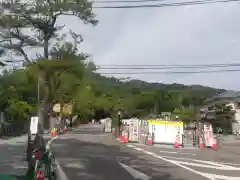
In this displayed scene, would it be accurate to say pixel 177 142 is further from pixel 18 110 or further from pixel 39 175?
pixel 39 175

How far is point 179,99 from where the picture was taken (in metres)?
69.6

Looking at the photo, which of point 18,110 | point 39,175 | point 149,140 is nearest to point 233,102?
point 149,140

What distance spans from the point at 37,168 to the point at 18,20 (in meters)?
7.26

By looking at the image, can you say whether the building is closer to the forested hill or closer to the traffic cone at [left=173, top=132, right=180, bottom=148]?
the forested hill

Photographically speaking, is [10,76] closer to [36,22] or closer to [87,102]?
[87,102]

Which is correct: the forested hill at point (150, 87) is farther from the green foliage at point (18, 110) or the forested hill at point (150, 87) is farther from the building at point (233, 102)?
the green foliage at point (18, 110)

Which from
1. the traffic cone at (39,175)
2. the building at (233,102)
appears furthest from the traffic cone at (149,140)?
the building at (233,102)

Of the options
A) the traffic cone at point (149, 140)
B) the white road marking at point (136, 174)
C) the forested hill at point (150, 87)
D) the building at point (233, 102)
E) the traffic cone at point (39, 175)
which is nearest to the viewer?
the traffic cone at point (39, 175)

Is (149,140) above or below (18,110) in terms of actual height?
below

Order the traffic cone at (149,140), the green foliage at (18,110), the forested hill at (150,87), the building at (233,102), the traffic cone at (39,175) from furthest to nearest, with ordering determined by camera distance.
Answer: the forested hill at (150,87)
the building at (233,102)
the green foliage at (18,110)
the traffic cone at (149,140)
the traffic cone at (39,175)

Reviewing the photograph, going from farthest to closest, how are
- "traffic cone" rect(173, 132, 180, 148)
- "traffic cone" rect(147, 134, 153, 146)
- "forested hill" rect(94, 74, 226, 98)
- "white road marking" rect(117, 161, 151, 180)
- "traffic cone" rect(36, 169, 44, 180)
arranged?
"forested hill" rect(94, 74, 226, 98)
"traffic cone" rect(147, 134, 153, 146)
"traffic cone" rect(173, 132, 180, 148)
"white road marking" rect(117, 161, 151, 180)
"traffic cone" rect(36, 169, 44, 180)

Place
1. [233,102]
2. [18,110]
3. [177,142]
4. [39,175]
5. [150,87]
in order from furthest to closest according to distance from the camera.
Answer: [150,87] < [233,102] < [18,110] < [177,142] < [39,175]

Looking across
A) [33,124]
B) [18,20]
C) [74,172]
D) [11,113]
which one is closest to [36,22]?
[18,20]

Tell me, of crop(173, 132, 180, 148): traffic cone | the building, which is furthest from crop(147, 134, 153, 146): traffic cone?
the building
